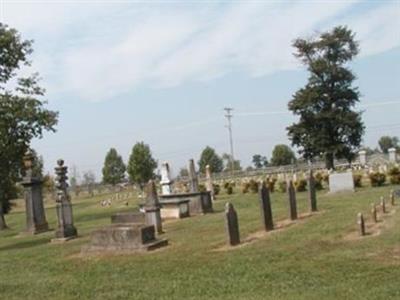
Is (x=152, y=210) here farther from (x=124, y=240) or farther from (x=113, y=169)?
(x=113, y=169)

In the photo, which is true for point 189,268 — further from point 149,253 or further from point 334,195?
point 334,195

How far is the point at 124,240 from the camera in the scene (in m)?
15.6

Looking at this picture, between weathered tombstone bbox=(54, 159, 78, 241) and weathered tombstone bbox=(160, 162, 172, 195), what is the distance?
Result: 926cm

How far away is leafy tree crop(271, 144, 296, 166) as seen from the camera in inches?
3856

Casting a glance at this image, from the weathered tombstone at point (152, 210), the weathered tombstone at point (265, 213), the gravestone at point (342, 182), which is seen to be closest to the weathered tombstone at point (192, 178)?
the gravestone at point (342, 182)

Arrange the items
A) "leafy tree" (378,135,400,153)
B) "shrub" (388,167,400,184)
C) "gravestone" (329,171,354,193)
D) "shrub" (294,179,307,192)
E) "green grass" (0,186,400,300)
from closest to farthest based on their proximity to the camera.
Result: "green grass" (0,186,400,300) → "gravestone" (329,171,354,193) → "shrub" (388,167,400,184) → "shrub" (294,179,307,192) → "leafy tree" (378,135,400,153)

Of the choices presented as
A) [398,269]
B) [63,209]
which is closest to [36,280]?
[398,269]

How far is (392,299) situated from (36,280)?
734cm

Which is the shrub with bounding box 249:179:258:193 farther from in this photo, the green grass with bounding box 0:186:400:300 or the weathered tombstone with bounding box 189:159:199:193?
the green grass with bounding box 0:186:400:300

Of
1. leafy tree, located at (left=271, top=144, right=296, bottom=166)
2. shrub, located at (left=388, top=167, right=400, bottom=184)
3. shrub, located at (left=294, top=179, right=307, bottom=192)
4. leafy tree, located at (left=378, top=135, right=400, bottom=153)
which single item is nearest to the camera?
shrub, located at (left=388, top=167, right=400, bottom=184)

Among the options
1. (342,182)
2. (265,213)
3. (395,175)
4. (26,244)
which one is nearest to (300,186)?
(395,175)

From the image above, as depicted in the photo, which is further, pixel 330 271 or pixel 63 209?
pixel 63 209

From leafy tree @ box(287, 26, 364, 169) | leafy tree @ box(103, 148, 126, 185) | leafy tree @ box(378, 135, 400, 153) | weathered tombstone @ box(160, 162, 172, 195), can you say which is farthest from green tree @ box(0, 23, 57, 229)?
leafy tree @ box(378, 135, 400, 153)

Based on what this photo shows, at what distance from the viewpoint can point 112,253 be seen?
1551cm
